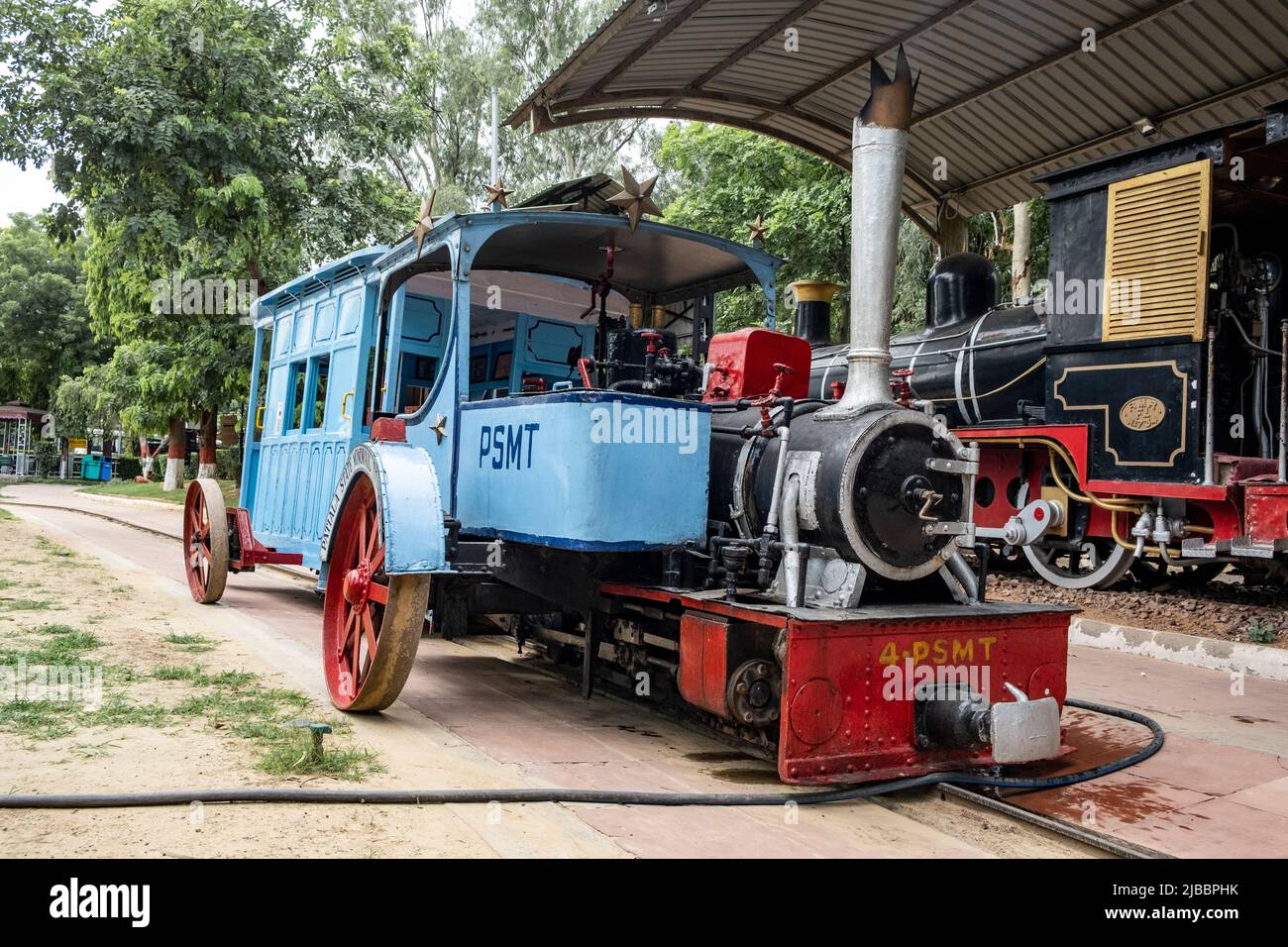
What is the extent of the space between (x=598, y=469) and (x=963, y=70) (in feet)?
19.6

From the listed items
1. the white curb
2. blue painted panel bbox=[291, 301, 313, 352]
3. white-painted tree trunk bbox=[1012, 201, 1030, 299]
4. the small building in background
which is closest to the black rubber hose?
the white curb

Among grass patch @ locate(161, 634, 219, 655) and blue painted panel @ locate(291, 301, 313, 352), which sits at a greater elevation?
blue painted panel @ locate(291, 301, 313, 352)

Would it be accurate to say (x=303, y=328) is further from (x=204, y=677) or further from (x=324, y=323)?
(x=204, y=677)

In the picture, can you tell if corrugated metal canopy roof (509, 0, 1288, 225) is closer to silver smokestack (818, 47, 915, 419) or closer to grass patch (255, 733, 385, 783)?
silver smokestack (818, 47, 915, 419)

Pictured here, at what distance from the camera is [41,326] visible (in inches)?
1524

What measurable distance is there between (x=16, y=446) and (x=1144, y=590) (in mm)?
46740

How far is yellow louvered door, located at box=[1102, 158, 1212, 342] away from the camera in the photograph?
6832 mm

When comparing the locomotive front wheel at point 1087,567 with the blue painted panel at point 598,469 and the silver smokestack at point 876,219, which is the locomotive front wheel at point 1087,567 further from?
the blue painted panel at point 598,469

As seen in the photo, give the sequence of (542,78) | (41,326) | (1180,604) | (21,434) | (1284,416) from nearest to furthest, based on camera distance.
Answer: (1284,416) < (1180,604) < (542,78) < (41,326) < (21,434)

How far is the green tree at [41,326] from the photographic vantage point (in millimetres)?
38094

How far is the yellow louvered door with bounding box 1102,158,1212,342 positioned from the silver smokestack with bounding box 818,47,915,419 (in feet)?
12.1

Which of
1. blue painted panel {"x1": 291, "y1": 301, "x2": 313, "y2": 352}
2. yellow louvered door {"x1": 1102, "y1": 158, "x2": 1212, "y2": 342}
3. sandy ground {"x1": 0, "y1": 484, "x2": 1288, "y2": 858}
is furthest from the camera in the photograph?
blue painted panel {"x1": 291, "y1": 301, "x2": 313, "y2": 352}

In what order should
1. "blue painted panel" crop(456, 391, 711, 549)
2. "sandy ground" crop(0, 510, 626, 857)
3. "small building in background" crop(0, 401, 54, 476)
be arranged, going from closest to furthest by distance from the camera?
"sandy ground" crop(0, 510, 626, 857)
"blue painted panel" crop(456, 391, 711, 549)
"small building in background" crop(0, 401, 54, 476)

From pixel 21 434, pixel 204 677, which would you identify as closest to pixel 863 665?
pixel 204 677
